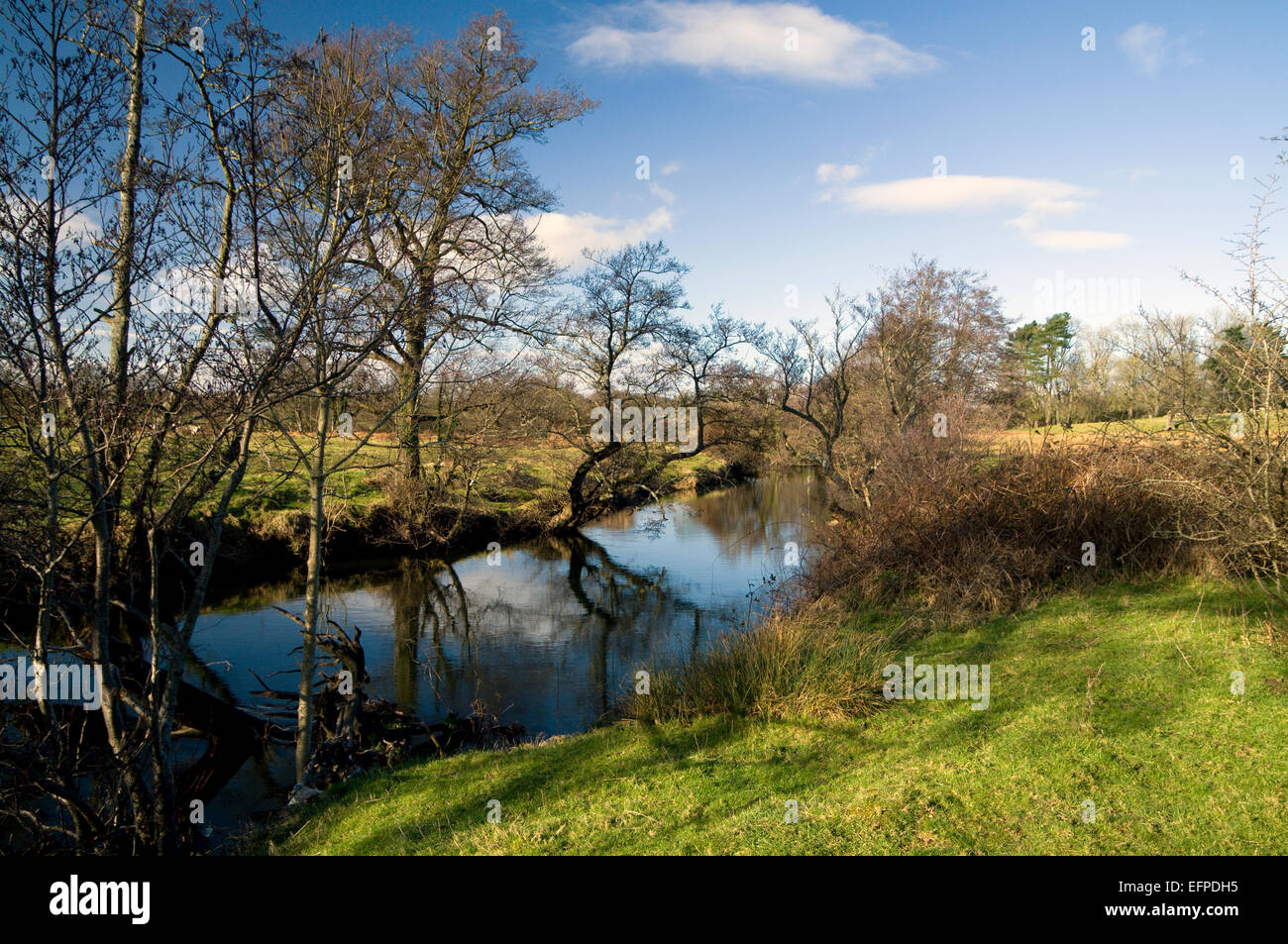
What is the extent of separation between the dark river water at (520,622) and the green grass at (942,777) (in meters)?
1.91

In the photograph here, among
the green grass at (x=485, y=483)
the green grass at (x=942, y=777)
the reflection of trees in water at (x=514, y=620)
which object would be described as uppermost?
the green grass at (x=485, y=483)

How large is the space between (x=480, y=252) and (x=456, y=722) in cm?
1037

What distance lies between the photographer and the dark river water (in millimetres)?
10266

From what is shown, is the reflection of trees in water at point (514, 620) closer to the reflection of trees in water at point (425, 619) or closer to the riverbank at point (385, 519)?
the reflection of trees in water at point (425, 619)

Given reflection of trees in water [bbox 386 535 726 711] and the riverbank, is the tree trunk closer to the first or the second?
reflection of trees in water [bbox 386 535 726 711]

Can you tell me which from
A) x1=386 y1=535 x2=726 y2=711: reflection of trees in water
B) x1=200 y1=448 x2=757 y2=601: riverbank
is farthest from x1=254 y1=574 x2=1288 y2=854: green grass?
x1=200 y1=448 x2=757 y2=601: riverbank

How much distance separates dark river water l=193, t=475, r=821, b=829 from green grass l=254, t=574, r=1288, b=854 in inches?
75.3

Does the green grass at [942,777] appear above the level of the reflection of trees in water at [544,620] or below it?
above

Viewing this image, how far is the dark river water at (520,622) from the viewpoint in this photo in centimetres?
1027

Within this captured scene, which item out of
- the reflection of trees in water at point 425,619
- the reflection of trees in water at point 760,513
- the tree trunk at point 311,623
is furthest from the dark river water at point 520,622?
the tree trunk at point 311,623

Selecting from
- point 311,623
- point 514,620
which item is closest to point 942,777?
point 311,623
